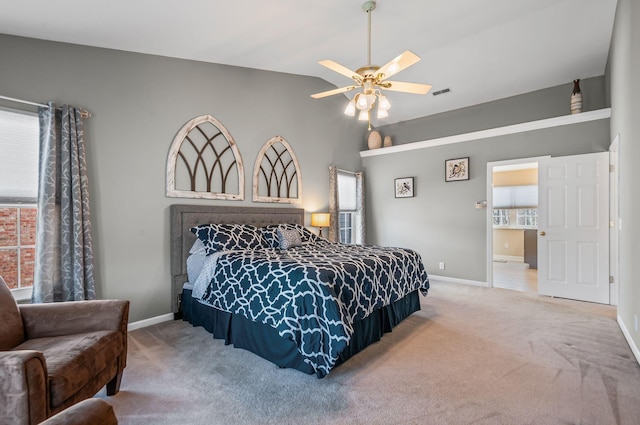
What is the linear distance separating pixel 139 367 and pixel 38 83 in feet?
8.80

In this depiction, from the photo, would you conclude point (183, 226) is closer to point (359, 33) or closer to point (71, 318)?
point (71, 318)

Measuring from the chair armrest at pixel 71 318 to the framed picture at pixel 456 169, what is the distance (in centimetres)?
521

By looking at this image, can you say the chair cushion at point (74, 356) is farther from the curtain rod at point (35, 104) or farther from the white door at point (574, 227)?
the white door at point (574, 227)

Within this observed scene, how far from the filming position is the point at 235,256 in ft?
10.3

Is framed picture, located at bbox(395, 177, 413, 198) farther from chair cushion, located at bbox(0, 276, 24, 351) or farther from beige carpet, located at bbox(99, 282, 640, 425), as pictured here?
chair cushion, located at bbox(0, 276, 24, 351)

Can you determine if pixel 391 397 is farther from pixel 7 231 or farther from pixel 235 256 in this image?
pixel 7 231

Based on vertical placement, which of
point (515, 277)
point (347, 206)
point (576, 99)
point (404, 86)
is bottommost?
point (515, 277)

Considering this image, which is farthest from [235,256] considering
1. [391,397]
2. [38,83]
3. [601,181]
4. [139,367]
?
[601,181]

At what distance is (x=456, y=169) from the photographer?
5.48m

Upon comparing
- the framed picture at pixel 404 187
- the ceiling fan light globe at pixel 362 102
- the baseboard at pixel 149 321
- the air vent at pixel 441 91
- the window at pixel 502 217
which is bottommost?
the baseboard at pixel 149 321

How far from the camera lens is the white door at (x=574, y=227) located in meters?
4.15

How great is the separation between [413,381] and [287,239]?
90.4 inches

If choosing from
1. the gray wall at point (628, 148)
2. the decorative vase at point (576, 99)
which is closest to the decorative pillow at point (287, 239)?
the gray wall at point (628, 148)

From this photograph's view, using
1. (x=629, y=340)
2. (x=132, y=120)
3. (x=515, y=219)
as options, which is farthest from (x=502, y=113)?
(x=132, y=120)
